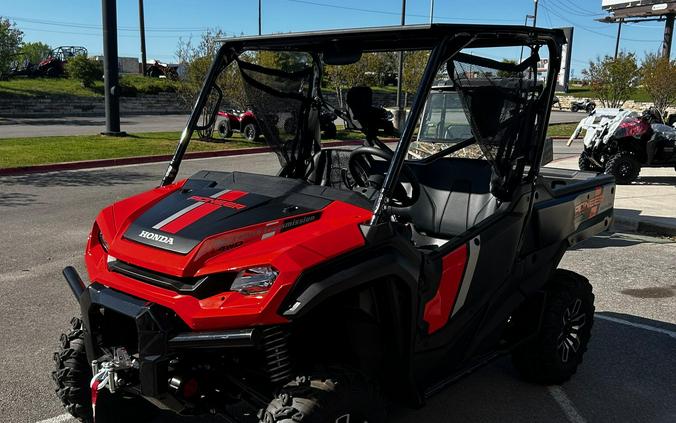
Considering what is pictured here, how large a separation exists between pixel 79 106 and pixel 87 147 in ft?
60.2

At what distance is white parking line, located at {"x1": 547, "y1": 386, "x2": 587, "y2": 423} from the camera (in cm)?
351

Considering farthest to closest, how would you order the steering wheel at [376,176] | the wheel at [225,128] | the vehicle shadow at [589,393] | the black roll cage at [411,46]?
the wheel at [225,128] → the vehicle shadow at [589,393] → the steering wheel at [376,176] → the black roll cage at [411,46]

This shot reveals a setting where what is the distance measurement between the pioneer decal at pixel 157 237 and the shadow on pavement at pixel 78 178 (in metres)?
8.92

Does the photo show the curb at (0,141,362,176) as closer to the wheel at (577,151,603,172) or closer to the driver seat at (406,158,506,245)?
the wheel at (577,151,603,172)

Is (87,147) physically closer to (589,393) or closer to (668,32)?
(589,393)

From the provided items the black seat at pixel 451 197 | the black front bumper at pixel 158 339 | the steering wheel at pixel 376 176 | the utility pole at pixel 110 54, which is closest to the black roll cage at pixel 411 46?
the steering wheel at pixel 376 176

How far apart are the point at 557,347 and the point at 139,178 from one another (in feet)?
31.5

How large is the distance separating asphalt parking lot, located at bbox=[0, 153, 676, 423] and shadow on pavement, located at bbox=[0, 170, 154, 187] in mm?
2143

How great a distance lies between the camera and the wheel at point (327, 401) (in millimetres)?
2254

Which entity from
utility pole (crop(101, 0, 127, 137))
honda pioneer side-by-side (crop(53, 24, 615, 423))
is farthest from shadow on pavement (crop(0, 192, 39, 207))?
utility pole (crop(101, 0, 127, 137))

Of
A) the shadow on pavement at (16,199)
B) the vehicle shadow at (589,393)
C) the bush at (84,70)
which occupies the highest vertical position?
the bush at (84,70)

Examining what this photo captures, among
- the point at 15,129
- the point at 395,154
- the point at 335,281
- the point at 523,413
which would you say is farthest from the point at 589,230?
the point at 15,129

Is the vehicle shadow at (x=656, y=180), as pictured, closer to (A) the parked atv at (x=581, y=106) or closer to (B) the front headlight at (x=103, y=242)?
(B) the front headlight at (x=103, y=242)

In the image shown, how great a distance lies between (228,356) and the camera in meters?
2.47
